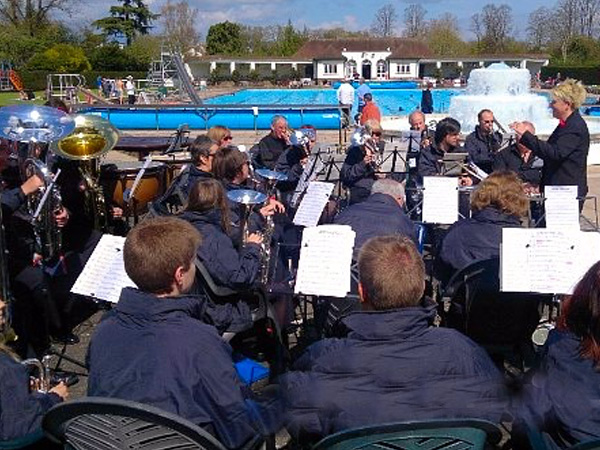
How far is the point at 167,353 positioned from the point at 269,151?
211 inches

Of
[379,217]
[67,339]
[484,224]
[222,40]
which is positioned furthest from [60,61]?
[484,224]

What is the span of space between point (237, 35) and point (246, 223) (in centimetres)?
6846

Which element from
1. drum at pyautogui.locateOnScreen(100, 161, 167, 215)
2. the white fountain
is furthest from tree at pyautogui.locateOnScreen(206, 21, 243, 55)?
drum at pyautogui.locateOnScreen(100, 161, 167, 215)

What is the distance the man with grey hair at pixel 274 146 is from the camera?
24.1 ft

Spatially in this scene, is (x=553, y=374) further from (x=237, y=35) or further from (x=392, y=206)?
(x=237, y=35)

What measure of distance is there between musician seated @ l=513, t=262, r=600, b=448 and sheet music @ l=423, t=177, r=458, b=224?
286 cm

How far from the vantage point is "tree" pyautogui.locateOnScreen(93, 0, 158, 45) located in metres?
56.6

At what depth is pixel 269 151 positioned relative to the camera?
738cm

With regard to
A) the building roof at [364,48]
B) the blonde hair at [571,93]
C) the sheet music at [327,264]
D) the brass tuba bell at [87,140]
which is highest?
the building roof at [364,48]

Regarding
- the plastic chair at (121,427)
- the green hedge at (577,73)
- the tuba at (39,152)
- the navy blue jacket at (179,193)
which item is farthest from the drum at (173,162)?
the green hedge at (577,73)

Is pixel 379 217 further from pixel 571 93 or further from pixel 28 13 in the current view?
pixel 28 13

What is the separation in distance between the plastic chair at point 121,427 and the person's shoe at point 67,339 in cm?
282

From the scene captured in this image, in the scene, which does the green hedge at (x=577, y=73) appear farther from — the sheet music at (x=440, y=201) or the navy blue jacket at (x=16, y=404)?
the navy blue jacket at (x=16, y=404)

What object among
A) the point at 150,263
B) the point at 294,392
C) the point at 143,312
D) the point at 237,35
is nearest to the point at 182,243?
the point at 150,263
